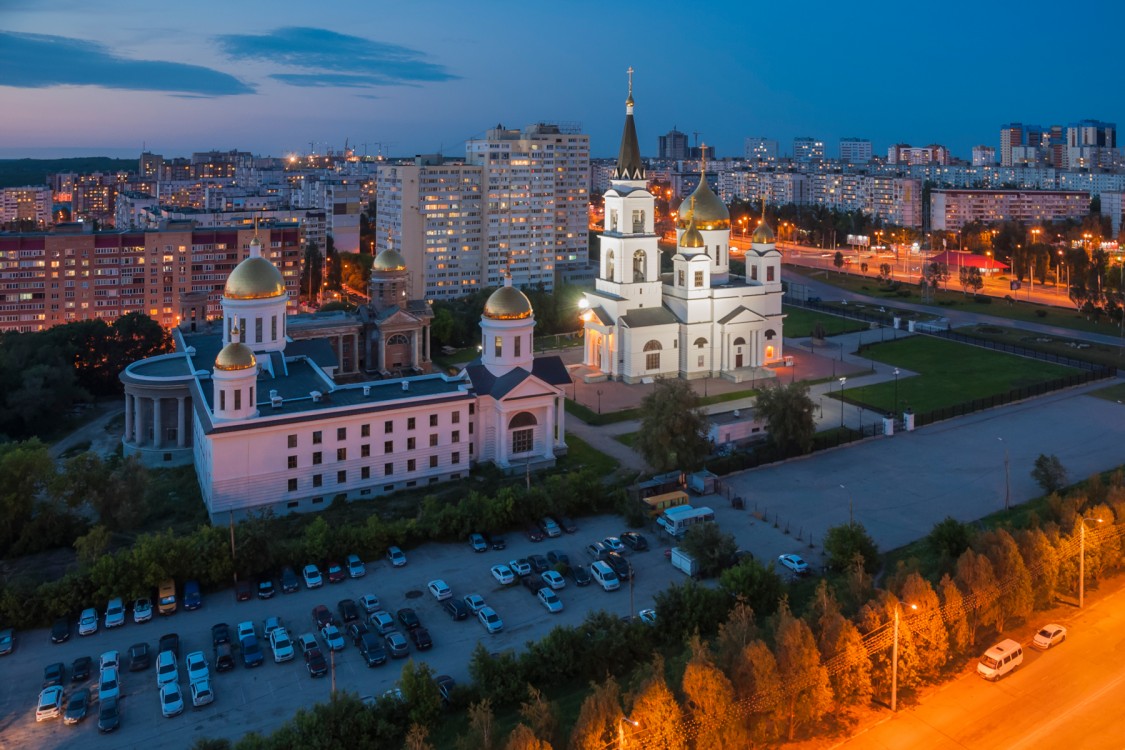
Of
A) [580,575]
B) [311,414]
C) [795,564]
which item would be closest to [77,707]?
[580,575]

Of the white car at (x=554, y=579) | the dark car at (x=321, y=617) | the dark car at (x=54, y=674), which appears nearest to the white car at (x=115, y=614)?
the dark car at (x=54, y=674)

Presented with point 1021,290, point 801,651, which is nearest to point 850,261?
point 1021,290

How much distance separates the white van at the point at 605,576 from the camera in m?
25.5

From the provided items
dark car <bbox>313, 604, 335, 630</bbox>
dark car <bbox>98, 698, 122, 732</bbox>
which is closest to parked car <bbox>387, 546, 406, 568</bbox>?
dark car <bbox>313, 604, 335, 630</bbox>

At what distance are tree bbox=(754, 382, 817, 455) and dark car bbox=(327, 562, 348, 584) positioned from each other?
1770 cm

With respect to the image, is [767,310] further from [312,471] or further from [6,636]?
[6,636]

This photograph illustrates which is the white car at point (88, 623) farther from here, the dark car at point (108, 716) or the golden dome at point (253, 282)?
the golden dome at point (253, 282)

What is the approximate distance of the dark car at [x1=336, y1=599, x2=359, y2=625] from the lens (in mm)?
23922

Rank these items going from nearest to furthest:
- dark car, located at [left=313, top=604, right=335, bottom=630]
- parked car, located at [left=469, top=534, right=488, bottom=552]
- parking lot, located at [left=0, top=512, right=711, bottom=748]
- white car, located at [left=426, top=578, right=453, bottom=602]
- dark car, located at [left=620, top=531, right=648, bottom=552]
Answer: parking lot, located at [left=0, top=512, right=711, bottom=748] → dark car, located at [left=313, top=604, right=335, bottom=630] → white car, located at [left=426, top=578, right=453, bottom=602] → parked car, located at [left=469, top=534, right=488, bottom=552] → dark car, located at [left=620, top=531, right=648, bottom=552]

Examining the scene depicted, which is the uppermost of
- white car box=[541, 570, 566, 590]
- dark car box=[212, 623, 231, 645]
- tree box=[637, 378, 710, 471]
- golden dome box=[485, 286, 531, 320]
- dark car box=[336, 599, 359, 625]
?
golden dome box=[485, 286, 531, 320]

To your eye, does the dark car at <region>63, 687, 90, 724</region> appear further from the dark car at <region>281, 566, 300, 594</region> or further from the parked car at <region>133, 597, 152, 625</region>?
the dark car at <region>281, 566, 300, 594</region>

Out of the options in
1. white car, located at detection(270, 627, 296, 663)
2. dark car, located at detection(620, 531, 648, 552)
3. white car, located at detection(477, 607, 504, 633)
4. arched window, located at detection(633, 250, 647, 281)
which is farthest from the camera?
arched window, located at detection(633, 250, 647, 281)

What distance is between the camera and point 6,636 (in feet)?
74.6

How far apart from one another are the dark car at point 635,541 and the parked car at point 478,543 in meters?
4.32
